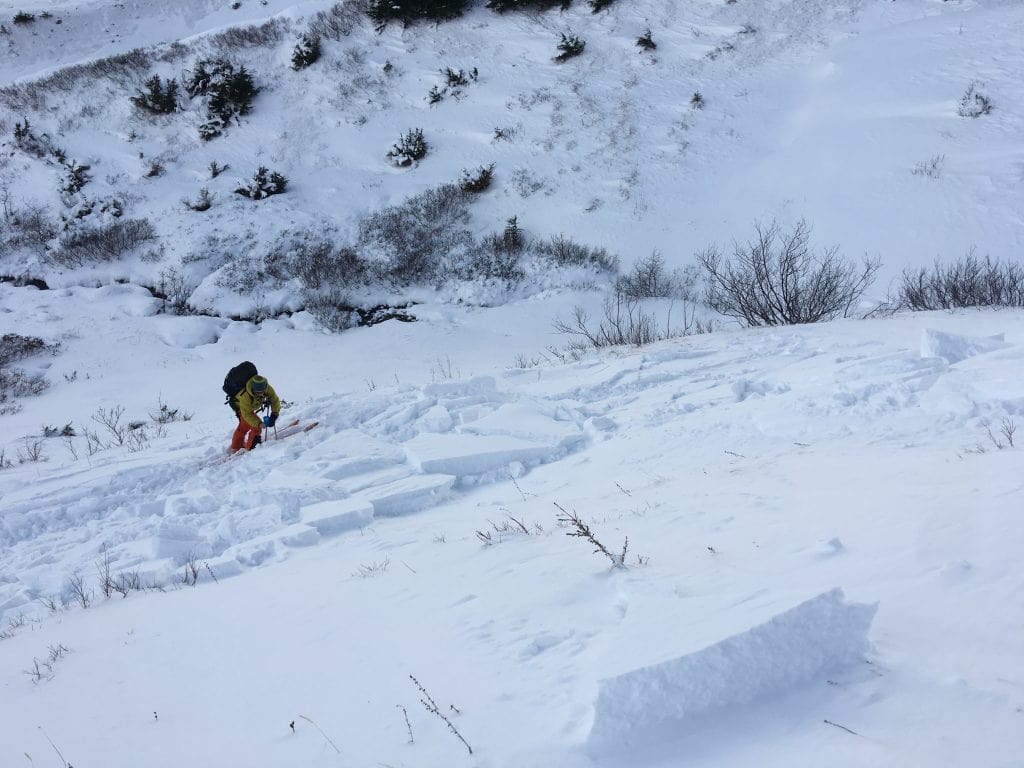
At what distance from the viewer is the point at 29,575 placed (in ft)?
16.4

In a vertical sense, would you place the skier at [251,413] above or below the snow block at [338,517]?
above

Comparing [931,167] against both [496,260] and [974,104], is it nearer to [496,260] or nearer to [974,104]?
[974,104]

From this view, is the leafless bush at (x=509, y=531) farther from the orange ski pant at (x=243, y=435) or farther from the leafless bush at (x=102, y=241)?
the leafless bush at (x=102, y=241)

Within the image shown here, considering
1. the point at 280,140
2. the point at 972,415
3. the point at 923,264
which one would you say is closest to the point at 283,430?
the point at 972,415

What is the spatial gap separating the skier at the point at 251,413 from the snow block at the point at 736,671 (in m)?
6.53

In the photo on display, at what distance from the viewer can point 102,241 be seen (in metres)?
16.8

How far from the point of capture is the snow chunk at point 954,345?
5.77m

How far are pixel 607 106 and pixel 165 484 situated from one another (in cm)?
1682

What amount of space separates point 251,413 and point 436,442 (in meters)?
2.63

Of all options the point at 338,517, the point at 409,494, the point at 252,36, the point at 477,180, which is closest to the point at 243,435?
the point at 338,517

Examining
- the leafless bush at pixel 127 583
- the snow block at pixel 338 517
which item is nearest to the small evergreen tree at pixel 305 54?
the snow block at pixel 338 517

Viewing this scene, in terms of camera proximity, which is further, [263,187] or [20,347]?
[263,187]

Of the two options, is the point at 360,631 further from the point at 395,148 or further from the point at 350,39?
the point at 350,39

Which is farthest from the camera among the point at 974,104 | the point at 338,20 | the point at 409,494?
the point at 338,20
